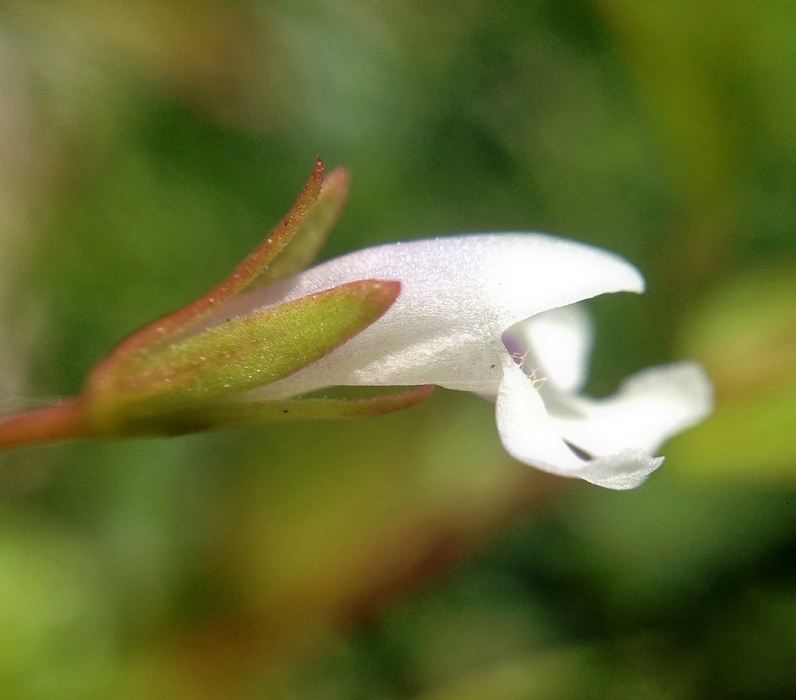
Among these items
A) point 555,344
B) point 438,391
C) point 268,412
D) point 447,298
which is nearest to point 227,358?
point 268,412

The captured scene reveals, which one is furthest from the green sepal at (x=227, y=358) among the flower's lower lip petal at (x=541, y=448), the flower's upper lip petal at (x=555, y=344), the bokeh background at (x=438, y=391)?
the bokeh background at (x=438, y=391)

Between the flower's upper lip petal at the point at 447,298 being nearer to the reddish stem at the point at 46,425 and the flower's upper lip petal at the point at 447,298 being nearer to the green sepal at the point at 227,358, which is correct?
the green sepal at the point at 227,358

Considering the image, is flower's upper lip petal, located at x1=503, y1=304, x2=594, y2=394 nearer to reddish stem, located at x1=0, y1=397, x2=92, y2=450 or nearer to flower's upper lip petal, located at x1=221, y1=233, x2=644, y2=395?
flower's upper lip petal, located at x1=221, y1=233, x2=644, y2=395

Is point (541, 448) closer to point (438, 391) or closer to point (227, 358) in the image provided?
point (227, 358)

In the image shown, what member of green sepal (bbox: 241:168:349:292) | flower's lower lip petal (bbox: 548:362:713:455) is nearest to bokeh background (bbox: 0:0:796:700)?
flower's lower lip petal (bbox: 548:362:713:455)

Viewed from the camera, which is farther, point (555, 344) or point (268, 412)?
point (555, 344)

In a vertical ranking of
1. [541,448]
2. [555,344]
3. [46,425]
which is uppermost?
[555,344]
